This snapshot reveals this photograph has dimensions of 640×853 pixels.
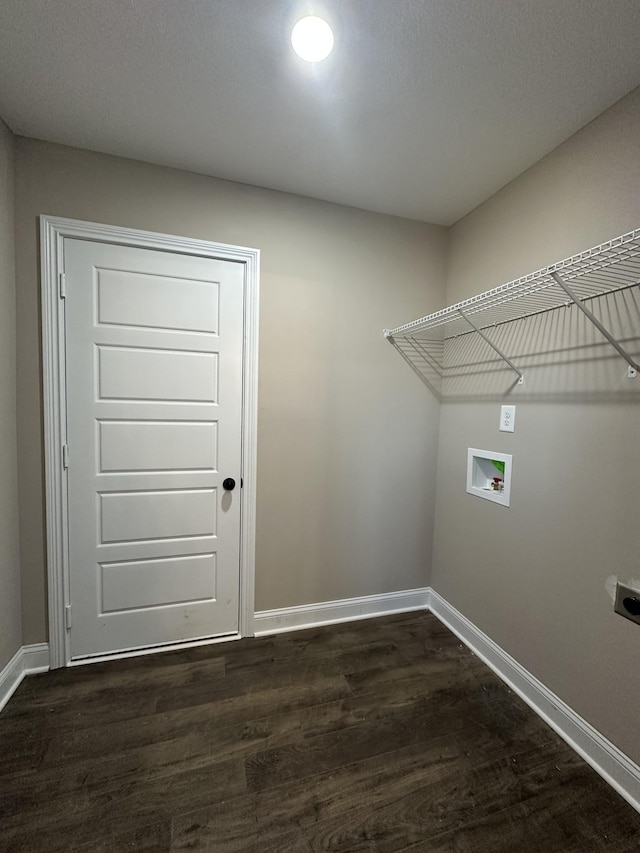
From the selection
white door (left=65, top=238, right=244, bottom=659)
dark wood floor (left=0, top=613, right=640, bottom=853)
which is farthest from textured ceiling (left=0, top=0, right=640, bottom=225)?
dark wood floor (left=0, top=613, right=640, bottom=853)

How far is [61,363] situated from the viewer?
5.40 ft

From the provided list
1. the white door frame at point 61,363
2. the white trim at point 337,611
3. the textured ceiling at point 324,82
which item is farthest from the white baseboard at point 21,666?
the textured ceiling at point 324,82

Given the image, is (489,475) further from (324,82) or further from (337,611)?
(324,82)

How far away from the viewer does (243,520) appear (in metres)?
1.97

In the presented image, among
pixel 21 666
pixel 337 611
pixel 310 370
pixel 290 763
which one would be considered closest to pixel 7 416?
pixel 21 666

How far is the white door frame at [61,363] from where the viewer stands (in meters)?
1.60

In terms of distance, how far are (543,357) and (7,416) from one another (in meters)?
2.44

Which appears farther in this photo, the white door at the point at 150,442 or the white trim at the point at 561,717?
the white door at the point at 150,442

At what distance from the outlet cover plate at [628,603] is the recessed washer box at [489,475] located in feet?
1.85

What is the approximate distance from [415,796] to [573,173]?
2.49m

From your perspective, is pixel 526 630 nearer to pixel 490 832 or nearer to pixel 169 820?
pixel 490 832

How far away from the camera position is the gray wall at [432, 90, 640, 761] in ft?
4.19

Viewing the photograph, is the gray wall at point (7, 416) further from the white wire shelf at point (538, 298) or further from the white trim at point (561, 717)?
the white trim at point (561, 717)

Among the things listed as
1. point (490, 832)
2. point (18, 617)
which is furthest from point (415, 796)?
point (18, 617)
